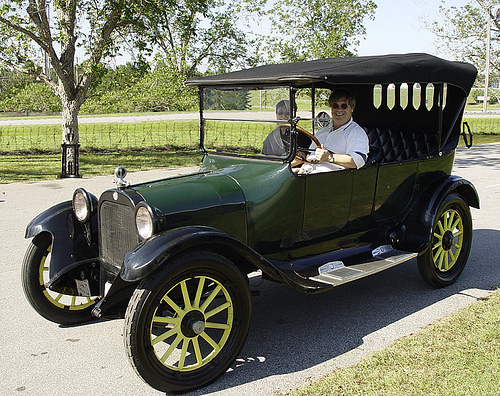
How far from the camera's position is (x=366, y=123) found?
17.7ft

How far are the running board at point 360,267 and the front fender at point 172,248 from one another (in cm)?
68

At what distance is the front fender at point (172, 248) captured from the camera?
2.97 metres

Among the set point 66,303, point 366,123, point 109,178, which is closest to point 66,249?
point 66,303

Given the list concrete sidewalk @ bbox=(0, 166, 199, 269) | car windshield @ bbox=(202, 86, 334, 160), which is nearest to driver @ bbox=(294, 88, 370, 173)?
car windshield @ bbox=(202, 86, 334, 160)

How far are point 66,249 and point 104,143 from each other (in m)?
16.7

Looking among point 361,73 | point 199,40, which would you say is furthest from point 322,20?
point 361,73

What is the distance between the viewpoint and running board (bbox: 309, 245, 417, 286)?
12.6ft

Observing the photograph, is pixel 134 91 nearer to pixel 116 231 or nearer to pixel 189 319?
pixel 116 231

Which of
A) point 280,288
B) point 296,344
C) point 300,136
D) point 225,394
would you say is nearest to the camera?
point 225,394

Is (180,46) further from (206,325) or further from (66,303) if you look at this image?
(206,325)

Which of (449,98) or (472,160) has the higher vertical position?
(449,98)

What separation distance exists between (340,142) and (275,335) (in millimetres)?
1699

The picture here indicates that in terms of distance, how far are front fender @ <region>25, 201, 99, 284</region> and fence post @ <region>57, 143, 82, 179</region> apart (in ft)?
27.3

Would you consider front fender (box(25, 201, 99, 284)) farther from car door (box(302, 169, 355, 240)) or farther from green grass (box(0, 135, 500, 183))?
green grass (box(0, 135, 500, 183))
